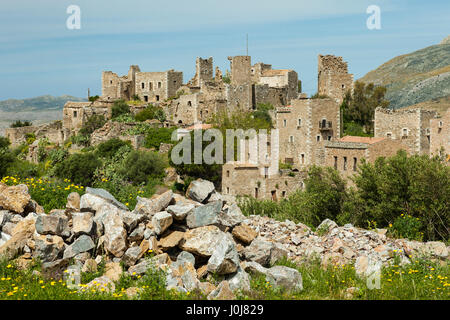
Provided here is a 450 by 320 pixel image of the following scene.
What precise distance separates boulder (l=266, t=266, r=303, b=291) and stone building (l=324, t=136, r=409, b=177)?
22.9m

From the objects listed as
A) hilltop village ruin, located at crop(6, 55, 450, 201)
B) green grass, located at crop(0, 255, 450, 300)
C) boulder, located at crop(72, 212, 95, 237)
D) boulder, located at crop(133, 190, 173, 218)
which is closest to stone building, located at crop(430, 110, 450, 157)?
hilltop village ruin, located at crop(6, 55, 450, 201)

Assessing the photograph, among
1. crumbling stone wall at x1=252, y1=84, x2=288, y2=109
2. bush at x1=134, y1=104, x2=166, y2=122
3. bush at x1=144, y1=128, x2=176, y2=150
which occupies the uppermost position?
crumbling stone wall at x1=252, y1=84, x2=288, y2=109

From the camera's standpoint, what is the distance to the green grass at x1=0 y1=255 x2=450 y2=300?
9000 mm

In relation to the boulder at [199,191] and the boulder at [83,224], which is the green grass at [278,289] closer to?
the boulder at [83,224]

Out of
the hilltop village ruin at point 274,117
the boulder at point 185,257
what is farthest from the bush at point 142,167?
the boulder at point 185,257

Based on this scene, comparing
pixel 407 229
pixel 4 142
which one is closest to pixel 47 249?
pixel 407 229

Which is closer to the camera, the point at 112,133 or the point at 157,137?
the point at 157,137

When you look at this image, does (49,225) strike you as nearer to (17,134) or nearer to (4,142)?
(4,142)

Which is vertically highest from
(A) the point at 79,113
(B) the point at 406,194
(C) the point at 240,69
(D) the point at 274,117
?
(C) the point at 240,69

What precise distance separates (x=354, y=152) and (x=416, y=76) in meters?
69.4

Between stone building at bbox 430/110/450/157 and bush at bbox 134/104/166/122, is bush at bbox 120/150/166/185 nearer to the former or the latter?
bush at bbox 134/104/166/122

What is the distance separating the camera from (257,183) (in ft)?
114

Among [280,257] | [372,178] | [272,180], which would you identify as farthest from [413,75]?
[280,257]

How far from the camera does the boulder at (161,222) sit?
10695 mm
